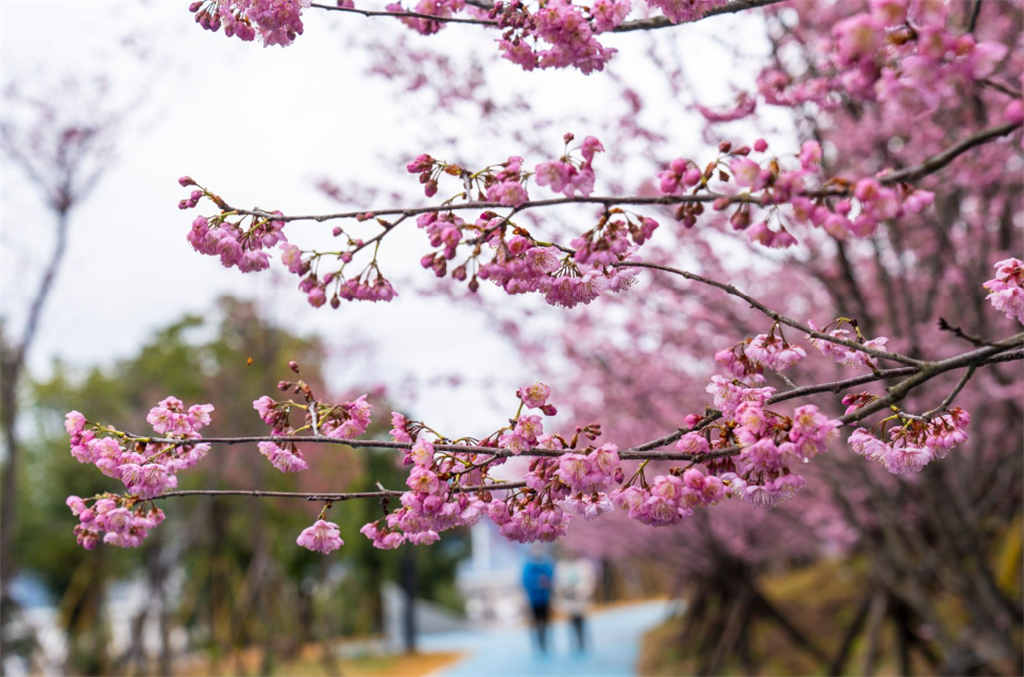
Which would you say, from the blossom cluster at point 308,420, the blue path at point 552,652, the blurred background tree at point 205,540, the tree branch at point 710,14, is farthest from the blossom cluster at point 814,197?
the blurred background tree at point 205,540

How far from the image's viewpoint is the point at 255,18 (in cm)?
189

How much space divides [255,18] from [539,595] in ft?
32.6

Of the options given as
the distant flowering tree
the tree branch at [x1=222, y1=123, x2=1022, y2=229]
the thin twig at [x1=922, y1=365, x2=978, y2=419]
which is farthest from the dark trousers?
the tree branch at [x1=222, y1=123, x2=1022, y2=229]

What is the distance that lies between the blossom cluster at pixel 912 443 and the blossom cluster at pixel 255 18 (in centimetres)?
149

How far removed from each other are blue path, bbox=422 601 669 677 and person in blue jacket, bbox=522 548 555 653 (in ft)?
0.86

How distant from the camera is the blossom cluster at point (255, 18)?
6.20ft

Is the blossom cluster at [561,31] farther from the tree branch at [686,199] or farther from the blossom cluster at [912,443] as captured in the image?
the blossom cluster at [912,443]

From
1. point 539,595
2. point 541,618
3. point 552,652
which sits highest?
point 539,595

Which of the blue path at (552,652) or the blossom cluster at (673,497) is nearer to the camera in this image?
the blossom cluster at (673,497)

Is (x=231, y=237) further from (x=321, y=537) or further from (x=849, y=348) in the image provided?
(x=849, y=348)

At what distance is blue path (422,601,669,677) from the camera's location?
9.35 meters

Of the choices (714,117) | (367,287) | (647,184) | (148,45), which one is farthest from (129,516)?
(148,45)

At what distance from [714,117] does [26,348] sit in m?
5.53

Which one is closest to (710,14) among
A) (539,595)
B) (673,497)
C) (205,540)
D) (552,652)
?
(673,497)
